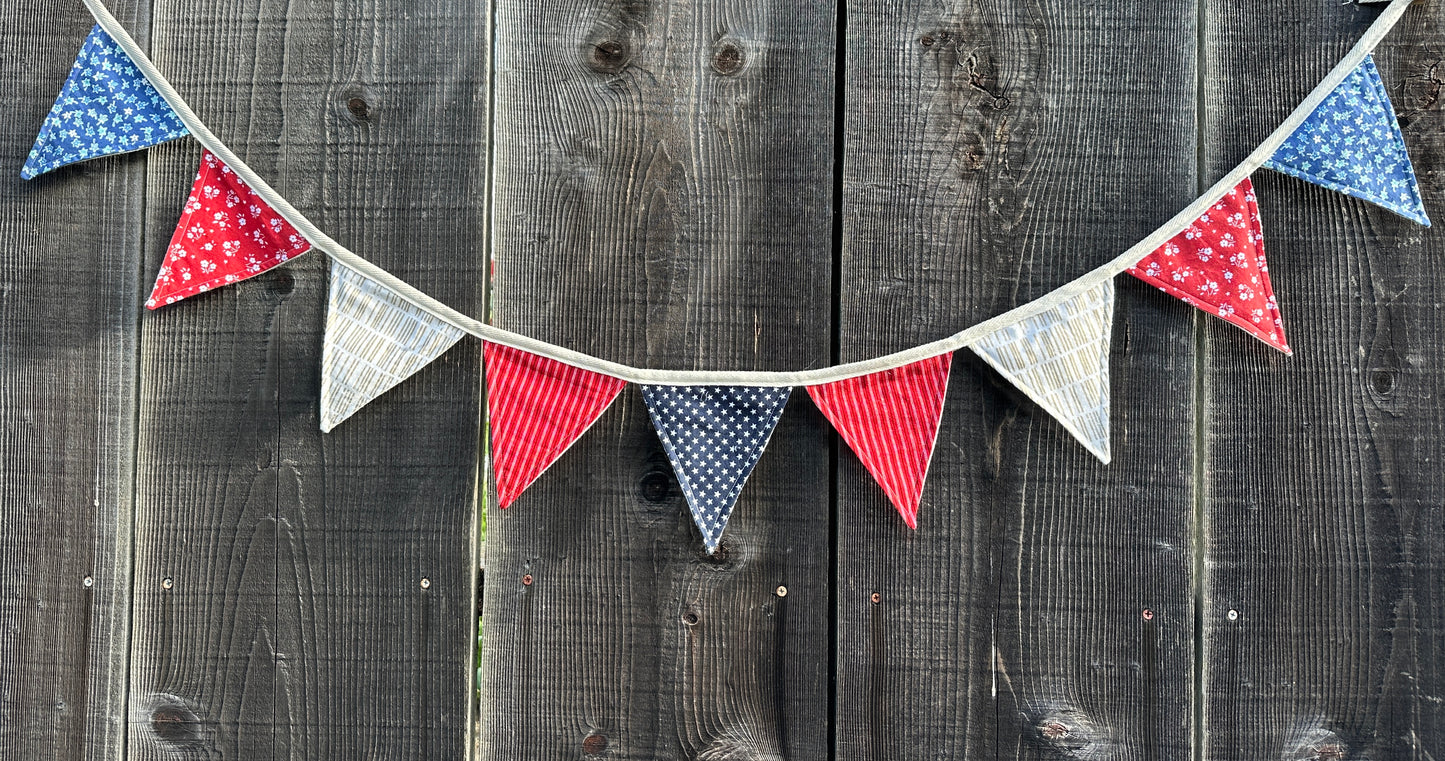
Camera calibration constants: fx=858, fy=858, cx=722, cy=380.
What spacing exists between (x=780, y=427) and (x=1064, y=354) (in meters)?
0.40

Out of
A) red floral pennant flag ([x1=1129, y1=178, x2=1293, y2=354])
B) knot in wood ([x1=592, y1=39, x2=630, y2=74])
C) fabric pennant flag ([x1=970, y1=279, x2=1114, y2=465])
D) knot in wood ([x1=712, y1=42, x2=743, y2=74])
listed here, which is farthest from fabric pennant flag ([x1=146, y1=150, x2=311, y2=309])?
red floral pennant flag ([x1=1129, y1=178, x2=1293, y2=354])

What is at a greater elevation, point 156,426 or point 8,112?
point 8,112

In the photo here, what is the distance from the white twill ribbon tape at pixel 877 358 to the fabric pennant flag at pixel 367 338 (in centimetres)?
2

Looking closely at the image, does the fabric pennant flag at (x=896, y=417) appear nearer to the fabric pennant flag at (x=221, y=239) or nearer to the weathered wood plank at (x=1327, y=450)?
the weathered wood plank at (x=1327, y=450)

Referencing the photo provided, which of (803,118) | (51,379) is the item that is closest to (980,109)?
(803,118)

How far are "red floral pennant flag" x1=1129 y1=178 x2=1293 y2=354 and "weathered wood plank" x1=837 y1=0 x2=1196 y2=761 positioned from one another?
6 centimetres

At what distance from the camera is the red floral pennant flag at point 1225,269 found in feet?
3.77

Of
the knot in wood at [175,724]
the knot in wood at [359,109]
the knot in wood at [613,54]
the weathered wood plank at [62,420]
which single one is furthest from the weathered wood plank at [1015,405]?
the weathered wood plank at [62,420]

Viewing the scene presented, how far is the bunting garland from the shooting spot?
1153mm

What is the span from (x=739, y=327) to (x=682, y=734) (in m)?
0.59

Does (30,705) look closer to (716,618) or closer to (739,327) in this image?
(716,618)

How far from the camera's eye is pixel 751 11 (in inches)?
48.3

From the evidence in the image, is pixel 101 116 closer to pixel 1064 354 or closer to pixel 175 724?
pixel 175 724

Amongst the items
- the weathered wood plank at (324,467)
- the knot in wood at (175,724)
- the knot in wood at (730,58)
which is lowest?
the knot in wood at (175,724)
